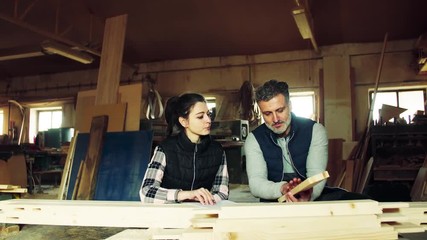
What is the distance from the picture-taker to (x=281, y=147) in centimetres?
221

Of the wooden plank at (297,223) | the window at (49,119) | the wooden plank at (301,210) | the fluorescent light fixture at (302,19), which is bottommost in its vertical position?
the wooden plank at (297,223)

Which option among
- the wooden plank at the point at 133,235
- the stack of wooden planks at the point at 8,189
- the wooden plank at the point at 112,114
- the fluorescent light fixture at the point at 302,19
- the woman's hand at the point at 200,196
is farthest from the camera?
the fluorescent light fixture at the point at 302,19

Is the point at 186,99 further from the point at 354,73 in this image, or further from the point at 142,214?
the point at 354,73

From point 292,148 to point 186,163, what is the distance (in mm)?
680

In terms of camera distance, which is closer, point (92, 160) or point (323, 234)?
point (323, 234)

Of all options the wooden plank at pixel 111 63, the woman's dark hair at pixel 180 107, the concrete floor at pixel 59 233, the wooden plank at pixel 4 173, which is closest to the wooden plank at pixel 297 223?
the woman's dark hair at pixel 180 107

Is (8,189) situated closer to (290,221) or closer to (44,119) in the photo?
(290,221)

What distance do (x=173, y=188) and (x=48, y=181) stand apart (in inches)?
297

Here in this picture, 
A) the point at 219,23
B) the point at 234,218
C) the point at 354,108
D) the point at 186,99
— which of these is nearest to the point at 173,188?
the point at 186,99

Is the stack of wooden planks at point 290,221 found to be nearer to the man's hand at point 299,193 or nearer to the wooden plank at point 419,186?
the man's hand at point 299,193

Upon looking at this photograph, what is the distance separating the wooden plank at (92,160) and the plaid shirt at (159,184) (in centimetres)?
215

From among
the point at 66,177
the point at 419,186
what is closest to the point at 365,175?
the point at 419,186

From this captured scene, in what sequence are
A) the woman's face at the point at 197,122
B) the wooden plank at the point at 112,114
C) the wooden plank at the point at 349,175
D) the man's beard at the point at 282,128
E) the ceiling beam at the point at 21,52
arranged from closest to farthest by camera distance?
1. the man's beard at the point at 282,128
2. the woman's face at the point at 197,122
3. the wooden plank at the point at 112,114
4. the wooden plank at the point at 349,175
5. the ceiling beam at the point at 21,52

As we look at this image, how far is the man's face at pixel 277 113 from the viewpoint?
6.99 ft
